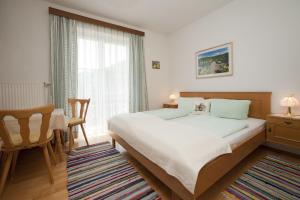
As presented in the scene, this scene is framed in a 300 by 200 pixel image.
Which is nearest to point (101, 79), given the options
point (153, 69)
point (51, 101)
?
point (51, 101)

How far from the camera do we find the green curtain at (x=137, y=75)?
363cm

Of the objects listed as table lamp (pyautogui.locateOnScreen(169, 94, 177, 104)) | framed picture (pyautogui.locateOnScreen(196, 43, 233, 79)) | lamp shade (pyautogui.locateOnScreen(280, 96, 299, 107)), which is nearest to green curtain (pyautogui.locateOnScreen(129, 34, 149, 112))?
table lamp (pyautogui.locateOnScreen(169, 94, 177, 104))

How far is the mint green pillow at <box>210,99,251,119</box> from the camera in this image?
2314 millimetres

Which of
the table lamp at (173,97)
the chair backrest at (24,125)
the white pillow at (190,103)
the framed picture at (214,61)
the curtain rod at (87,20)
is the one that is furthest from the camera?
the table lamp at (173,97)

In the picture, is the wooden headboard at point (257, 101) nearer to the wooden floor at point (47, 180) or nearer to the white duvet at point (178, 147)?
the wooden floor at point (47, 180)

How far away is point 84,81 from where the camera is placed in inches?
119

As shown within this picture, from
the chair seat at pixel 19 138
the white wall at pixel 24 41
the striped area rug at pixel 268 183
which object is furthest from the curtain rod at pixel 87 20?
the striped area rug at pixel 268 183

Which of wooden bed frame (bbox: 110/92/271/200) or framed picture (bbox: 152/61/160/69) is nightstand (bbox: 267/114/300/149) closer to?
wooden bed frame (bbox: 110/92/271/200)

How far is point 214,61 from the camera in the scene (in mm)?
3066

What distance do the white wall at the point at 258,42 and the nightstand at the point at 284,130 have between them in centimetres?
39

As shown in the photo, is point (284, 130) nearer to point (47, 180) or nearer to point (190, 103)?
point (190, 103)

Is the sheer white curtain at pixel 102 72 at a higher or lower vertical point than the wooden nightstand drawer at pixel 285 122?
higher

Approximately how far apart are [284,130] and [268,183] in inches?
34.1

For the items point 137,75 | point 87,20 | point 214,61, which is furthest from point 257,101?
point 87,20
